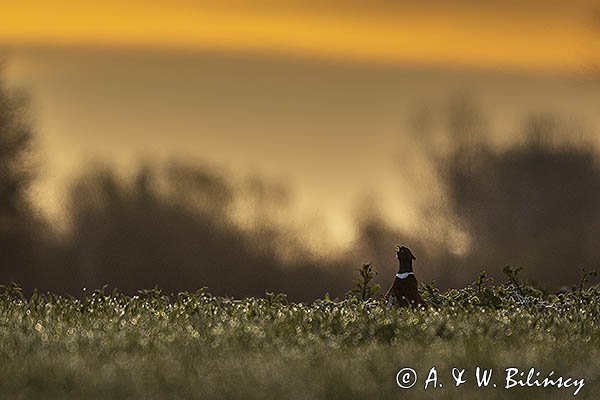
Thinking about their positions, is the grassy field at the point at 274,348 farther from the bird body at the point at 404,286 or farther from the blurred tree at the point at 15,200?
the blurred tree at the point at 15,200

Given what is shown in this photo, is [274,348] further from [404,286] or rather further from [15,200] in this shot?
[15,200]

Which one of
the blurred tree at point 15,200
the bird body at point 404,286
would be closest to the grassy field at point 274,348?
the bird body at point 404,286

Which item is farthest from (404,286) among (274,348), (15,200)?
(15,200)

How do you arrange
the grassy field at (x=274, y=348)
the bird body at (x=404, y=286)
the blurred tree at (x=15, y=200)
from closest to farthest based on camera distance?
the grassy field at (x=274, y=348) → the bird body at (x=404, y=286) → the blurred tree at (x=15, y=200)

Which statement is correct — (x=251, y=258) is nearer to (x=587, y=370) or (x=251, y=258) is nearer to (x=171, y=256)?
(x=171, y=256)

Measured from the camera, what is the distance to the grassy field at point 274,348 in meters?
10.3

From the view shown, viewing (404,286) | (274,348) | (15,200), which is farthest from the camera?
(15,200)

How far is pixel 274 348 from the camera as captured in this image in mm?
12820

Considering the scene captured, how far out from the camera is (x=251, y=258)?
40.8 meters

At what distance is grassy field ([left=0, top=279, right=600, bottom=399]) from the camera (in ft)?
33.9

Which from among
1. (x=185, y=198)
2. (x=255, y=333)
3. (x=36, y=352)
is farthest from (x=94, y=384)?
(x=185, y=198)

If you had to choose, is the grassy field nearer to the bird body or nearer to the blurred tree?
the bird body

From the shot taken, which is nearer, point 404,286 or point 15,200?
point 404,286

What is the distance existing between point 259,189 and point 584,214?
10.9 metres
